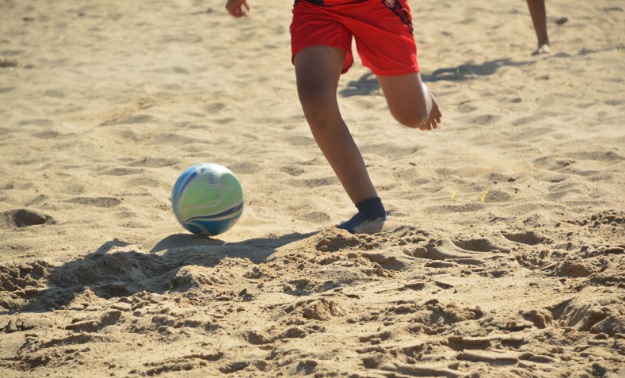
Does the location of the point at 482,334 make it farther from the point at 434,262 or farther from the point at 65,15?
the point at 65,15

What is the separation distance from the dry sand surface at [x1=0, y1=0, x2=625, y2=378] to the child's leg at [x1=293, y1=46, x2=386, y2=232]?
0.74ft

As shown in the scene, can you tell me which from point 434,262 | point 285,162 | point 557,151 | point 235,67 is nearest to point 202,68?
point 235,67

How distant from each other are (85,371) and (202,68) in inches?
232

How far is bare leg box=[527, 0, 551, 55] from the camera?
7.91m

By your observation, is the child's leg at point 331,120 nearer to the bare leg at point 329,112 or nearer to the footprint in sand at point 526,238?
the bare leg at point 329,112

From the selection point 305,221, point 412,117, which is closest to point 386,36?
point 412,117

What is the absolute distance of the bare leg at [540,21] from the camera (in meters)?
7.91

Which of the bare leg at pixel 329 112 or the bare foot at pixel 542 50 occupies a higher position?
the bare leg at pixel 329 112

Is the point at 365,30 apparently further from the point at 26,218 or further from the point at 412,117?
the point at 26,218

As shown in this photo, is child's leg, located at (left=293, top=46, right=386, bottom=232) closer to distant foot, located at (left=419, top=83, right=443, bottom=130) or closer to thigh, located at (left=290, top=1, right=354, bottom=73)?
thigh, located at (left=290, top=1, right=354, bottom=73)

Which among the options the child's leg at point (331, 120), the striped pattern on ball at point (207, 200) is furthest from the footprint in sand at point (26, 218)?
the child's leg at point (331, 120)

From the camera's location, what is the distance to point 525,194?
442 cm

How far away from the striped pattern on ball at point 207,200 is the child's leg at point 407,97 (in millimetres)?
893

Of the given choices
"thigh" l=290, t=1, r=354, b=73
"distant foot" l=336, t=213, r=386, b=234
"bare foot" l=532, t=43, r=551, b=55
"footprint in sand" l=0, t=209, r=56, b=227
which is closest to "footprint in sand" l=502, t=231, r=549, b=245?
"distant foot" l=336, t=213, r=386, b=234
